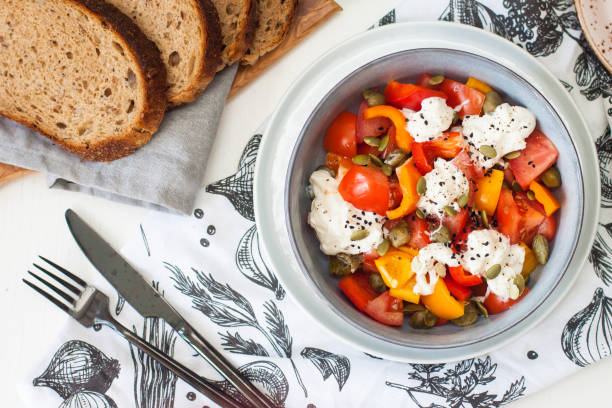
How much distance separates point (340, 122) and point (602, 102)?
838 millimetres

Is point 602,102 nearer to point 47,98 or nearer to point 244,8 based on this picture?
point 244,8

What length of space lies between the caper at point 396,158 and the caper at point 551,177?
409 mm

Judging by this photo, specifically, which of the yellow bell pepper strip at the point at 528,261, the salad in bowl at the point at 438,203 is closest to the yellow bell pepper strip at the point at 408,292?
the salad in bowl at the point at 438,203

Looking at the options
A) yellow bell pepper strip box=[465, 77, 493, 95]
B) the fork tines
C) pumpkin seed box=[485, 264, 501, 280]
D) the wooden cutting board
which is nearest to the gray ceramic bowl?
yellow bell pepper strip box=[465, 77, 493, 95]

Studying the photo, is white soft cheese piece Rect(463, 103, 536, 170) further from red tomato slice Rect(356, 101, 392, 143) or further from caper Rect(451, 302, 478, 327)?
caper Rect(451, 302, 478, 327)

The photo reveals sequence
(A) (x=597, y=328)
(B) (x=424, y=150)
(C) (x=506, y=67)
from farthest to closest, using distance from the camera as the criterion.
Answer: (A) (x=597, y=328)
(B) (x=424, y=150)
(C) (x=506, y=67)

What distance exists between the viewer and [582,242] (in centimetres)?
149

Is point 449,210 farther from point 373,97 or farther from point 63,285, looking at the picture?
point 63,285

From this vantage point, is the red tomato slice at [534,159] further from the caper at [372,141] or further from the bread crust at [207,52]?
the bread crust at [207,52]

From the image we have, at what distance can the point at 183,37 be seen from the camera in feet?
5.60

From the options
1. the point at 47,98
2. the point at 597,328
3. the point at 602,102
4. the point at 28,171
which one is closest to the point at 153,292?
the point at 28,171

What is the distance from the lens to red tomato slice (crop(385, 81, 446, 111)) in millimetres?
1517

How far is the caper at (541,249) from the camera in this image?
1.49 metres

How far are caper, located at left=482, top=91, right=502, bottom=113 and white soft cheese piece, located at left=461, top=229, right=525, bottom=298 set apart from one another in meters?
0.35
